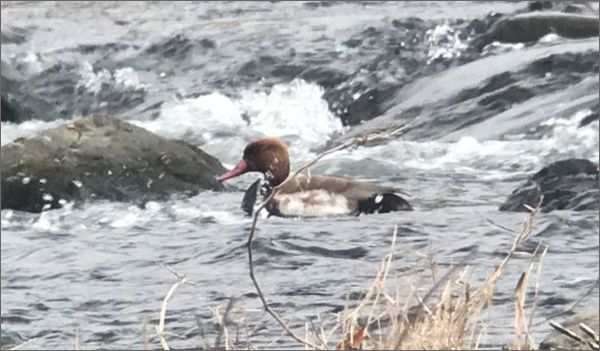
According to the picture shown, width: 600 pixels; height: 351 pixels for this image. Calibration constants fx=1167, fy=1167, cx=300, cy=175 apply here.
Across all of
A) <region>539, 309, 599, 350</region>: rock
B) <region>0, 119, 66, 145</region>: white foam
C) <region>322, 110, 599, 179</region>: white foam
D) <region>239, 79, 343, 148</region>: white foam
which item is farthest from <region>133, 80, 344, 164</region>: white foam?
<region>539, 309, 599, 350</region>: rock

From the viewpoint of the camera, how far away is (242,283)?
8.06 ft

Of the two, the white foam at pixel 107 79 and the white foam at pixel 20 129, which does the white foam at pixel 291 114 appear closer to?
the white foam at pixel 107 79

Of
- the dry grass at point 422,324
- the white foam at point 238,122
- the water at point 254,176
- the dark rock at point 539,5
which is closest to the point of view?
the dry grass at point 422,324

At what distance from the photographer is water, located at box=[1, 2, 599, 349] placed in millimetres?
2441

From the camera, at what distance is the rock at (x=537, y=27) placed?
2.77 meters

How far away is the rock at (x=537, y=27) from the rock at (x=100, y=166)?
831 mm

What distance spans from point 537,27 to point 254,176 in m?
1.03

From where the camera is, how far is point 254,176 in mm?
2703

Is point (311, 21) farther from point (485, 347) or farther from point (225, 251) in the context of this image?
point (485, 347)

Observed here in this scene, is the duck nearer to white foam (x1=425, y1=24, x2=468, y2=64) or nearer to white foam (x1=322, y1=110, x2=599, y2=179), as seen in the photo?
white foam (x1=322, y1=110, x2=599, y2=179)

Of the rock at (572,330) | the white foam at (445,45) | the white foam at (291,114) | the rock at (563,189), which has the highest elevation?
the white foam at (445,45)

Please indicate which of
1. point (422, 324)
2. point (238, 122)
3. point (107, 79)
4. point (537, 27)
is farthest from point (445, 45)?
point (422, 324)

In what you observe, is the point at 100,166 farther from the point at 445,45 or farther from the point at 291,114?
the point at 445,45

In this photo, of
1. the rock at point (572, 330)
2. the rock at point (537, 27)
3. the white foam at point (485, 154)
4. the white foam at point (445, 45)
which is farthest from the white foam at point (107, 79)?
the rock at point (572, 330)
